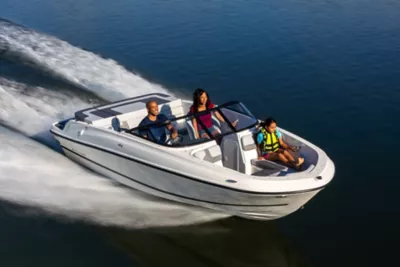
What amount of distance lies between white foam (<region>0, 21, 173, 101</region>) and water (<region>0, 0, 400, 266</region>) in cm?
6

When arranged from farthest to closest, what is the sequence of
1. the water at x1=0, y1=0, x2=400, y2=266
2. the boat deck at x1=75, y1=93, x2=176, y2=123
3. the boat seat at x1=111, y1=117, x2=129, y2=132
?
the boat deck at x1=75, y1=93, x2=176, y2=123 → the boat seat at x1=111, y1=117, x2=129, y2=132 → the water at x1=0, y1=0, x2=400, y2=266

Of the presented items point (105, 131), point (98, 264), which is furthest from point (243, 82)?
point (98, 264)

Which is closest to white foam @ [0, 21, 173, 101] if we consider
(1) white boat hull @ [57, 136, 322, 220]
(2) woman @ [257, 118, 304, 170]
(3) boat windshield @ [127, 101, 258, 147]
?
(1) white boat hull @ [57, 136, 322, 220]

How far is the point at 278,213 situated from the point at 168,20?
13.6 m

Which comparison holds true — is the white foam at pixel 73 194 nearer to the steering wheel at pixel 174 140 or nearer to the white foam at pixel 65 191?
the white foam at pixel 65 191

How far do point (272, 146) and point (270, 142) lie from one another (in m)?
0.08

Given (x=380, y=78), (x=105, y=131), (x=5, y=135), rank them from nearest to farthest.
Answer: (x=105, y=131) → (x=5, y=135) → (x=380, y=78)

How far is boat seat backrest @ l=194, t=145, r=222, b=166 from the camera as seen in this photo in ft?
29.9

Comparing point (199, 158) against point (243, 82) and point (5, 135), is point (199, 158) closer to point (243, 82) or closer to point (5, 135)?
point (5, 135)

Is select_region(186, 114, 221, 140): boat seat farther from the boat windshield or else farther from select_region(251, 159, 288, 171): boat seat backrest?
select_region(251, 159, 288, 171): boat seat backrest

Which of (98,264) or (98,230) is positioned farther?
(98,230)

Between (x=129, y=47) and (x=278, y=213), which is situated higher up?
(x=129, y=47)

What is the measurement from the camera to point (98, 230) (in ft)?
29.8

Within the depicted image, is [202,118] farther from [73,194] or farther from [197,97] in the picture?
[73,194]
